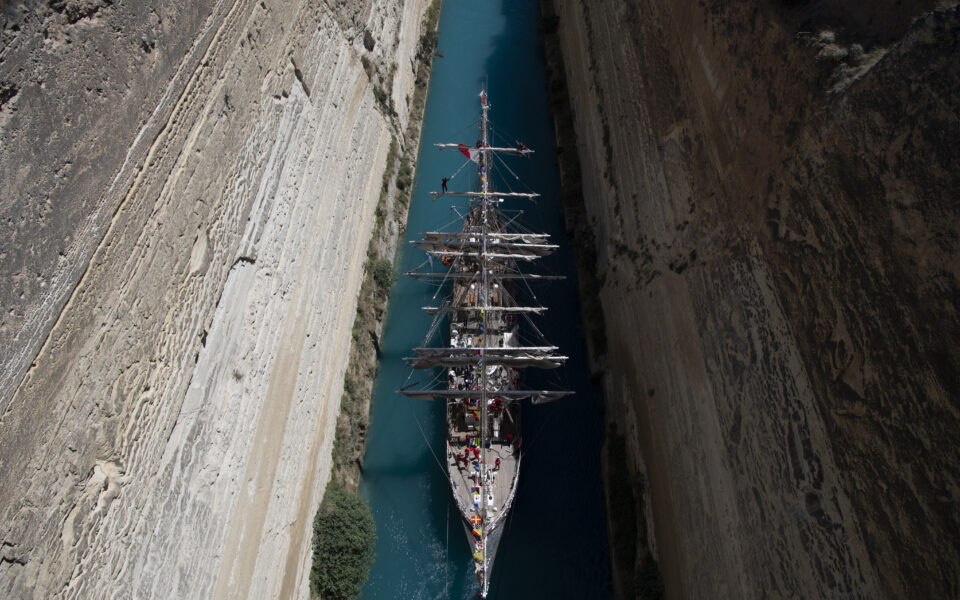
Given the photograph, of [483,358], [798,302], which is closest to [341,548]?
[483,358]

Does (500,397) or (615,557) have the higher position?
(500,397)

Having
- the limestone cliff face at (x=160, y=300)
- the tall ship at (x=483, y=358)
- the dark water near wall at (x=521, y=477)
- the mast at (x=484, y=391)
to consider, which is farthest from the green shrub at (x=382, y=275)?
the limestone cliff face at (x=160, y=300)

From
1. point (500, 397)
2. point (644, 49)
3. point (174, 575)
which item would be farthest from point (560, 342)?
point (174, 575)

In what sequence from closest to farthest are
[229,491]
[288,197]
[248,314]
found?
[229,491]
[248,314]
[288,197]

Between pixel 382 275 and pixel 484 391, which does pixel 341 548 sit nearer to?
pixel 484 391

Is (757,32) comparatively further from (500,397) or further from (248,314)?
(248,314)

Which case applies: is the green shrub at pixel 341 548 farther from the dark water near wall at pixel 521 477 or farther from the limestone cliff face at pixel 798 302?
the limestone cliff face at pixel 798 302

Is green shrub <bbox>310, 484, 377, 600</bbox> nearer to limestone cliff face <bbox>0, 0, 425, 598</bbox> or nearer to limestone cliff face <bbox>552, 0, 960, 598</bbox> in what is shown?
limestone cliff face <bbox>0, 0, 425, 598</bbox>
